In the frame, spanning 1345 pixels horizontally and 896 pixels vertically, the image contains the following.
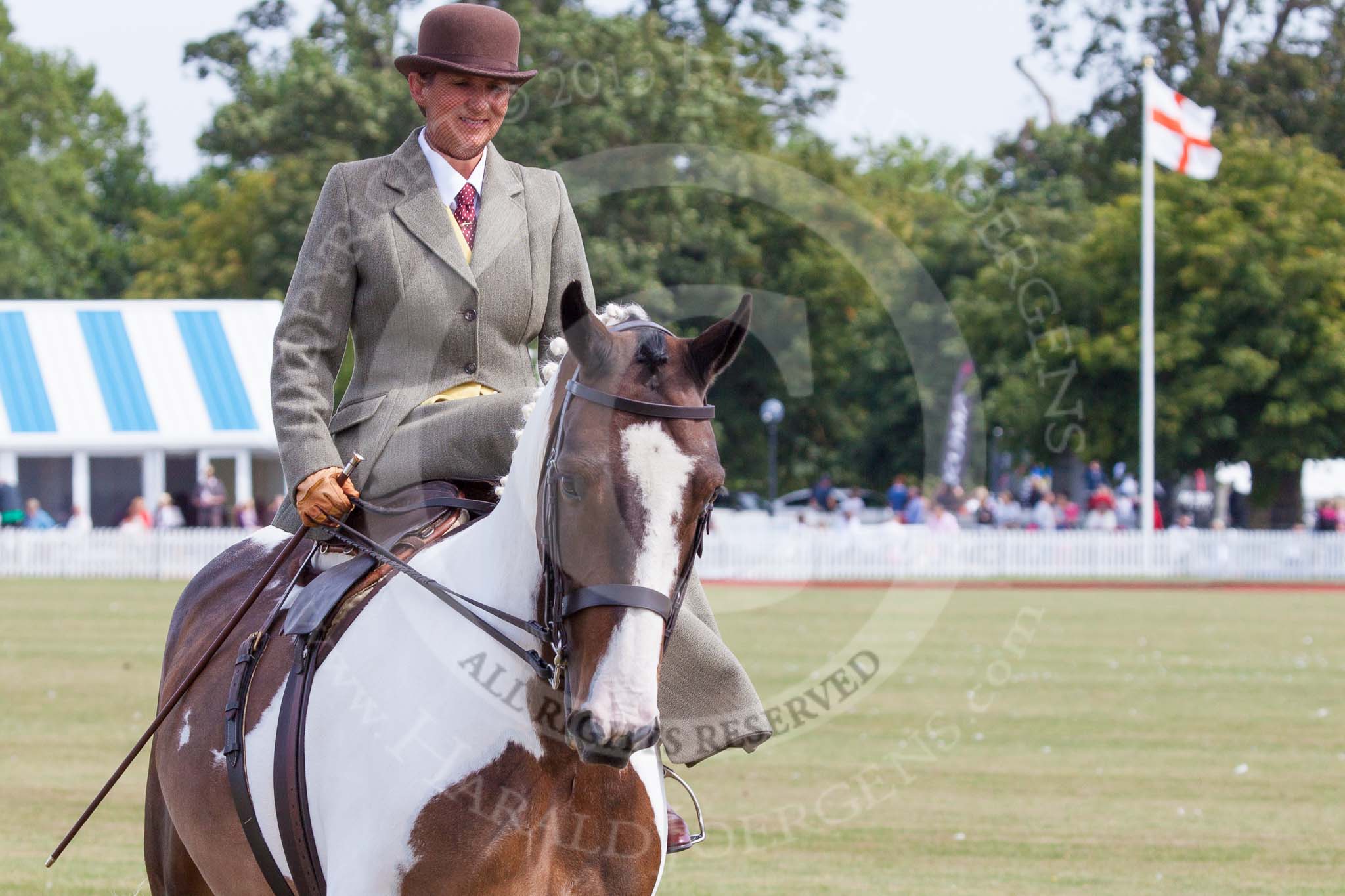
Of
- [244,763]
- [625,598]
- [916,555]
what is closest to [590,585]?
[625,598]

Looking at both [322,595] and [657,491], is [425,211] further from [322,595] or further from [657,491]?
[657,491]

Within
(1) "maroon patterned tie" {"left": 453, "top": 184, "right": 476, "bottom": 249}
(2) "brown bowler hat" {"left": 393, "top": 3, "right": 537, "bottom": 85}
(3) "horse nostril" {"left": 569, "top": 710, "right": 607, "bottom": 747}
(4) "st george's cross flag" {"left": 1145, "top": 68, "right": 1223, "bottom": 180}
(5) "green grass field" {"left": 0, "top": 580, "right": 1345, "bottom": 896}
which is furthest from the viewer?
(4) "st george's cross flag" {"left": 1145, "top": 68, "right": 1223, "bottom": 180}

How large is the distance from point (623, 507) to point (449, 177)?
1630 mm

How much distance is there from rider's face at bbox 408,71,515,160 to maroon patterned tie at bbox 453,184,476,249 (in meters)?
0.09

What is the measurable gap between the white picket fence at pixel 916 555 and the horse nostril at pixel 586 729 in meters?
28.7

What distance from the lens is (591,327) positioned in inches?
134

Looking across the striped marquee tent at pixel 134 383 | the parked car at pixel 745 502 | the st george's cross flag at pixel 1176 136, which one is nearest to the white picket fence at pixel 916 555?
the striped marquee tent at pixel 134 383

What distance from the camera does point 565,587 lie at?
11.1 feet

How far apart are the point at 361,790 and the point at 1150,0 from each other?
49.5 meters

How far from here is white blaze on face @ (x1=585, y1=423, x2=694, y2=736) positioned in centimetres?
318

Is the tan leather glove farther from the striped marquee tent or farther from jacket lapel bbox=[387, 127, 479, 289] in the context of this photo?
the striped marquee tent

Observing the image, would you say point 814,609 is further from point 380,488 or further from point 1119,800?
point 380,488

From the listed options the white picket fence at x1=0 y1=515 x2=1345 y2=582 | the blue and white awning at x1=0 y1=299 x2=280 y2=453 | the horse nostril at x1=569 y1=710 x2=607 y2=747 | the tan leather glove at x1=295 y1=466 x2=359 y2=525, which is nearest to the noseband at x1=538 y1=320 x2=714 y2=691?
the horse nostril at x1=569 y1=710 x2=607 y2=747

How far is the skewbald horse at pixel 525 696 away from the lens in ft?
10.8
